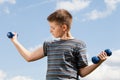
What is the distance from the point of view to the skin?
194 inches

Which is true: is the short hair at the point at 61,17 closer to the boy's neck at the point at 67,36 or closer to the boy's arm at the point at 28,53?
the boy's neck at the point at 67,36

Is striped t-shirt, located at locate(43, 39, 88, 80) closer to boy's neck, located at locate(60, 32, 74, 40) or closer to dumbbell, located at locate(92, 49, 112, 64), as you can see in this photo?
boy's neck, located at locate(60, 32, 74, 40)

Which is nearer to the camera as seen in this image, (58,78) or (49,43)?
(58,78)

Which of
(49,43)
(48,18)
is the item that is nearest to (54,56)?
(49,43)

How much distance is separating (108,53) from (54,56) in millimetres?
817

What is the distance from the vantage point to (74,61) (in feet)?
16.3

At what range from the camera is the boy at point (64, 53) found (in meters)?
4.86

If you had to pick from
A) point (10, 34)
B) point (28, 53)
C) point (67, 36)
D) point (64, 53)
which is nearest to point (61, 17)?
point (67, 36)

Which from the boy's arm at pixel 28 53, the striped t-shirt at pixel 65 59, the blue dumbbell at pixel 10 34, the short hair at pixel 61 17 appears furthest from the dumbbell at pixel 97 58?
the blue dumbbell at pixel 10 34

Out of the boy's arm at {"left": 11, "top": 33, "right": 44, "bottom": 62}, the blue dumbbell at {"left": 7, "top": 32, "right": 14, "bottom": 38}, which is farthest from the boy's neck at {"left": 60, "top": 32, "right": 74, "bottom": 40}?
the blue dumbbell at {"left": 7, "top": 32, "right": 14, "bottom": 38}

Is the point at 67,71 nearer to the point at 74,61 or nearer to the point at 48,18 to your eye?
the point at 74,61

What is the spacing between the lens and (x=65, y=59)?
492 centimetres

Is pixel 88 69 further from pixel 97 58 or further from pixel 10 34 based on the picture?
pixel 10 34

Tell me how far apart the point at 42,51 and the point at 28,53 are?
13.0 inches
